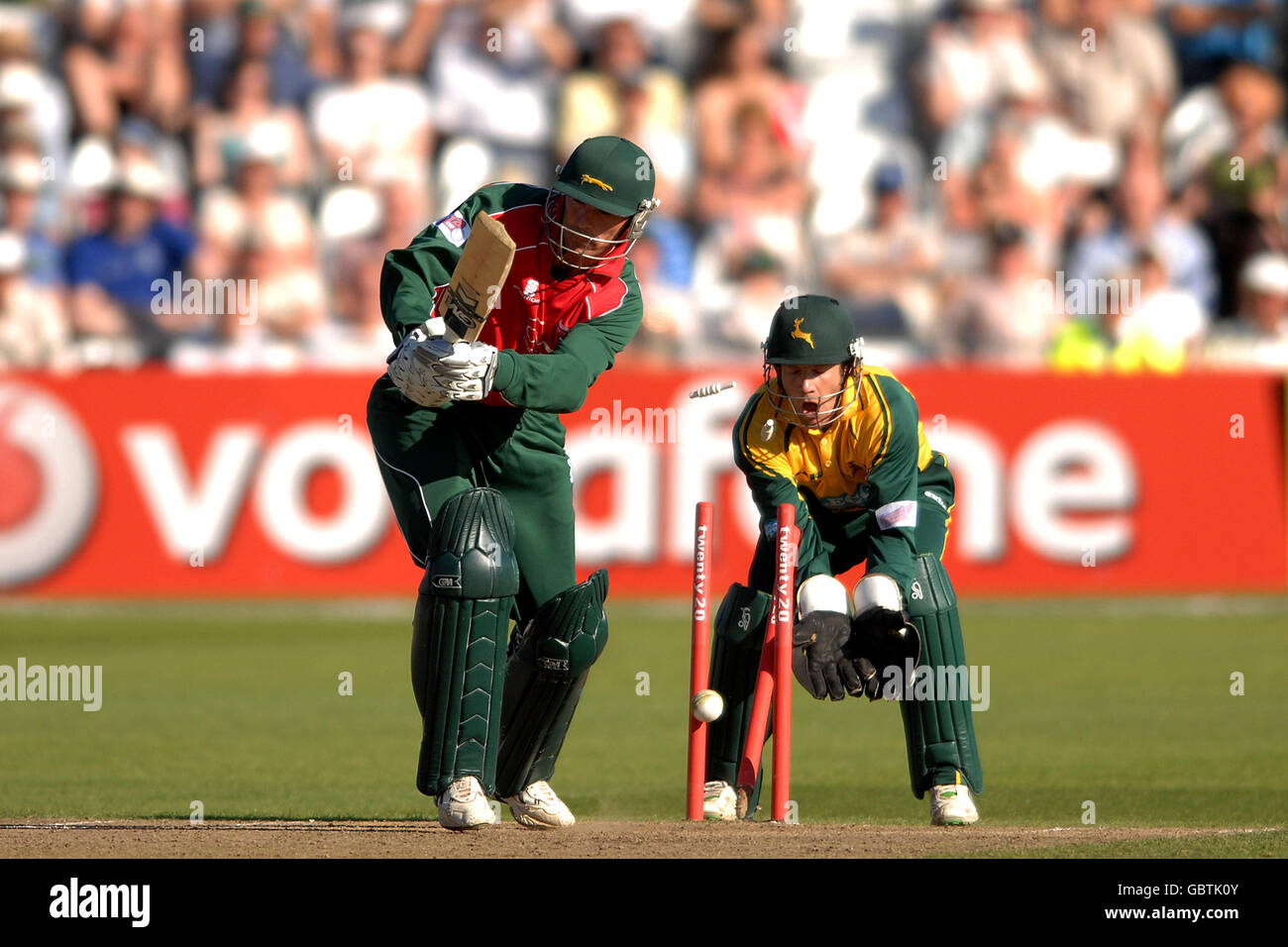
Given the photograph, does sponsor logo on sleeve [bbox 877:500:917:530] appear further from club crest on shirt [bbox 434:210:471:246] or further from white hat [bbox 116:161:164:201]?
white hat [bbox 116:161:164:201]

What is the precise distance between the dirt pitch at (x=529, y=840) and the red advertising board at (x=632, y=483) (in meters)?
8.07

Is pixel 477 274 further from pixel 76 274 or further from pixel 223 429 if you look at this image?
pixel 76 274

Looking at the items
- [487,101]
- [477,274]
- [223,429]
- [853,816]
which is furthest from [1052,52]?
[477,274]

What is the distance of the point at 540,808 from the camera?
284 inches

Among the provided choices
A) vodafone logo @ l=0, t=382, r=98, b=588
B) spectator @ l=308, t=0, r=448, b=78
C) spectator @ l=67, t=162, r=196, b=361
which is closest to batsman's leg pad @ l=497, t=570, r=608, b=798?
vodafone logo @ l=0, t=382, r=98, b=588

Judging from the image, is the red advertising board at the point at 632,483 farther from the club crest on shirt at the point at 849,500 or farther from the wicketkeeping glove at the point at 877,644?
the wicketkeeping glove at the point at 877,644

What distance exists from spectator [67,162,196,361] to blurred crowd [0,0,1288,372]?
0.08ft

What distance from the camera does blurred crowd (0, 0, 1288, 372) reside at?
55.2ft

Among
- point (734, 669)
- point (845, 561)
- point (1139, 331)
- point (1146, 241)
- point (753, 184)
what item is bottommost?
point (734, 669)

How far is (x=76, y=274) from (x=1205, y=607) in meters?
9.32

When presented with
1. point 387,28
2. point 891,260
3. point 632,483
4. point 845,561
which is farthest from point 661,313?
point 845,561

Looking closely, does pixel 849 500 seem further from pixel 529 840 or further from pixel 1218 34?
pixel 1218 34

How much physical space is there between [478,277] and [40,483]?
959 centimetres

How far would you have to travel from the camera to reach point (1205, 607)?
1552 cm
